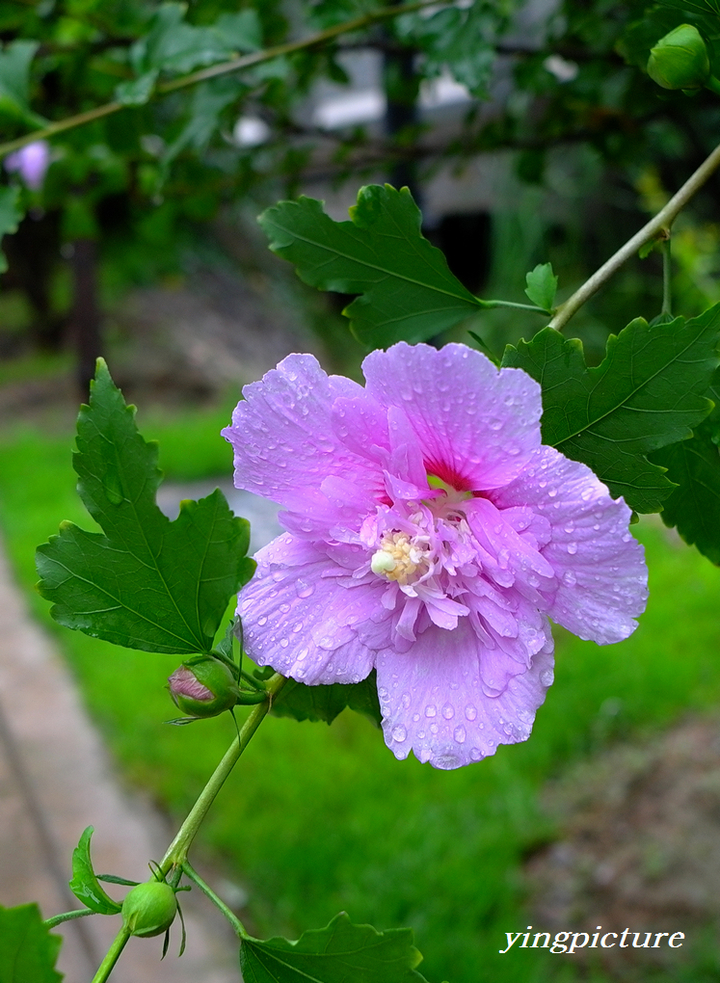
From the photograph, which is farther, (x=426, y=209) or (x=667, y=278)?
(x=426, y=209)

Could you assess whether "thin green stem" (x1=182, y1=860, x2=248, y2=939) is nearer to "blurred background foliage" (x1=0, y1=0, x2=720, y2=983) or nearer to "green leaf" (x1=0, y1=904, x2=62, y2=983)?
"green leaf" (x1=0, y1=904, x2=62, y2=983)

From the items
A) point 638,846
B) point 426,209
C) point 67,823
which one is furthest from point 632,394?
point 426,209

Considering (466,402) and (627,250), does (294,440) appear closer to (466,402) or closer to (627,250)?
(466,402)

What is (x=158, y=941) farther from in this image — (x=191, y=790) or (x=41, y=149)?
(x=41, y=149)

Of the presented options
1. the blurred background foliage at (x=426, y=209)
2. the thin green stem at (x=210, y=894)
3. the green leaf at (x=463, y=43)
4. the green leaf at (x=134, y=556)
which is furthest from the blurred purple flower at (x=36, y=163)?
the thin green stem at (x=210, y=894)

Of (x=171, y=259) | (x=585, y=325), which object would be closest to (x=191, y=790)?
(x=585, y=325)

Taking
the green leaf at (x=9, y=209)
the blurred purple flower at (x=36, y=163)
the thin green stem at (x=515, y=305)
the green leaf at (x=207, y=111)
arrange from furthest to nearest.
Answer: the blurred purple flower at (x=36, y=163), the green leaf at (x=207, y=111), the green leaf at (x=9, y=209), the thin green stem at (x=515, y=305)

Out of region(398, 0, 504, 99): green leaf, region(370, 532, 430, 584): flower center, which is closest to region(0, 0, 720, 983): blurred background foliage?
region(398, 0, 504, 99): green leaf

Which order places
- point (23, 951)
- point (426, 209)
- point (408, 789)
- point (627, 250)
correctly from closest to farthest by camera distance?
point (23, 951) → point (627, 250) → point (408, 789) → point (426, 209)

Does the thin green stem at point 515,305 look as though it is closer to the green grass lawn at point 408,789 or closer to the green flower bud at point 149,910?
the green flower bud at point 149,910
